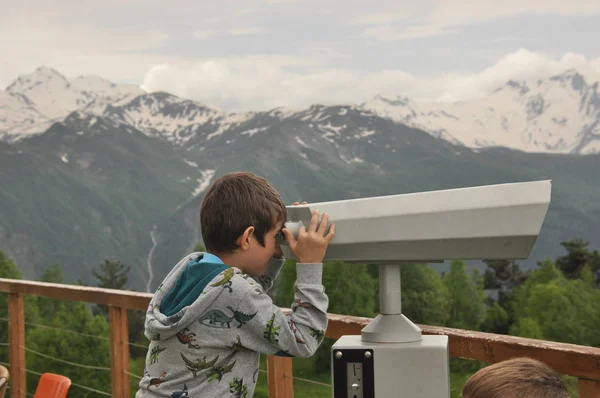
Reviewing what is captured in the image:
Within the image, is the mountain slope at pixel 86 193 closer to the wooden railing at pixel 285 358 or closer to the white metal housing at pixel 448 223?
the wooden railing at pixel 285 358

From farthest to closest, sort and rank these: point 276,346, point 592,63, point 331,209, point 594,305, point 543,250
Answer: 1. point 592,63
2. point 543,250
3. point 594,305
4. point 276,346
5. point 331,209

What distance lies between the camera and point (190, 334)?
117cm

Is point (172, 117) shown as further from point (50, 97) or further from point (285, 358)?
point (285, 358)

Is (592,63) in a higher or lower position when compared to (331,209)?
higher

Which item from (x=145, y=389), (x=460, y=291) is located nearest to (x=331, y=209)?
(x=145, y=389)

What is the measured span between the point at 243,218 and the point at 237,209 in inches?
0.7

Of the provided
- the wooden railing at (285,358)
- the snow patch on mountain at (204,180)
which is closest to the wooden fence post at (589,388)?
the wooden railing at (285,358)

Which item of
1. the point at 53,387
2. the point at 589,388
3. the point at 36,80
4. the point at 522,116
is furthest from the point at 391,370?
the point at 36,80

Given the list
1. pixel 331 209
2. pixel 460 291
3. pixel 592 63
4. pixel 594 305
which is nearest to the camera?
pixel 331 209

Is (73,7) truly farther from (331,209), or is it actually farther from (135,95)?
(331,209)

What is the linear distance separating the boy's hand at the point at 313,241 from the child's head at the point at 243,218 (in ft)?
0.23

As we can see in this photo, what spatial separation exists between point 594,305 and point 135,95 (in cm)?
5114

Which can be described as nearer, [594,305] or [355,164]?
[594,305]

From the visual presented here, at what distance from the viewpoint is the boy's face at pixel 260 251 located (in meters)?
1.18
